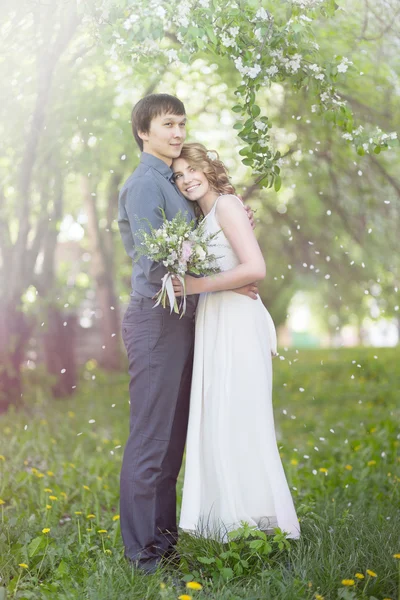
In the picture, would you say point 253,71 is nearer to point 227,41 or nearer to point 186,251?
point 227,41

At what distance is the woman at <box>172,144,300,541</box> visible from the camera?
3.58 m

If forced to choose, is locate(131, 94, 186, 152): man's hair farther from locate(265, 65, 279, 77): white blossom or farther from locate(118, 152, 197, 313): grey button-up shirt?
locate(265, 65, 279, 77): white blossom

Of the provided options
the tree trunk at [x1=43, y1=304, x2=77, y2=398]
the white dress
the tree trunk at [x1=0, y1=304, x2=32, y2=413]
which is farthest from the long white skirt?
the tree trunk at [x1=43, y1=304, x2=77, y2=398]

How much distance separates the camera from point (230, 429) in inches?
143

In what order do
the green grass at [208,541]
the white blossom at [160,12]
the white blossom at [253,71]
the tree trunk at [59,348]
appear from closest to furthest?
the green grass at [208,541], the white blossom at [160,12], the white blossom at [253,71], the tree trunk at [59,348]

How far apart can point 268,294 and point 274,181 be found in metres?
17.4

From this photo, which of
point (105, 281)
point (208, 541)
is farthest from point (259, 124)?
point (105, 281)

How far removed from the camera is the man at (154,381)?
3.62 metres

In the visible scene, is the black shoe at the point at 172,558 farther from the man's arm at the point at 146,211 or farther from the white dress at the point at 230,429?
the man's arm at the point at 146,211

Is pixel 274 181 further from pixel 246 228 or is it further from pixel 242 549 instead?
pixel 242 549

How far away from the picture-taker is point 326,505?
4602 millimetres

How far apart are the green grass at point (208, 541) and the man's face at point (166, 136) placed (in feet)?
5.80

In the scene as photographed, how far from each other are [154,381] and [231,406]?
1.30 feet

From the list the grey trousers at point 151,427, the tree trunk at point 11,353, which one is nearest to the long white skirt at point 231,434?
the grey trousers at point 151,427
